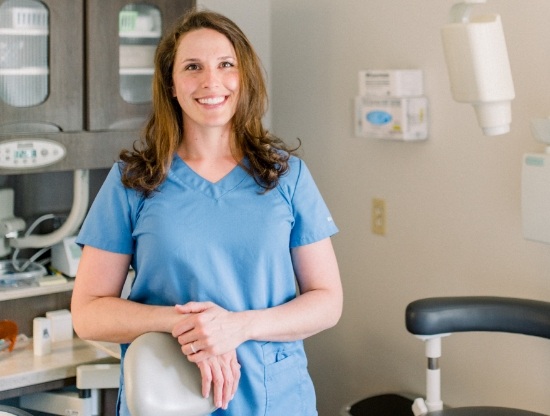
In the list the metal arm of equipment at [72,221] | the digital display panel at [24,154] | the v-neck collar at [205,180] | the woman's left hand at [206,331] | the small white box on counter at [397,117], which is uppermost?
the small white box on counter at [397,117]

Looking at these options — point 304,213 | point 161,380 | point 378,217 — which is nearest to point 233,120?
point 304,213

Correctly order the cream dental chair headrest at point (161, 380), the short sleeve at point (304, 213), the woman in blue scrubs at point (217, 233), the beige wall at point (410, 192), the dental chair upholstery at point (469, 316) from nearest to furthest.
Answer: the cream dental chair headrest at point (161, 380) → the woman in blue scrubs at point (217, 233) → the short sleeve at point (304, 213) → the dental chair upholstery at point (469, 316) → the beige wall at point (410, 192)

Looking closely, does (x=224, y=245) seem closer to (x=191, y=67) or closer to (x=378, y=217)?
(x=191, y=67)

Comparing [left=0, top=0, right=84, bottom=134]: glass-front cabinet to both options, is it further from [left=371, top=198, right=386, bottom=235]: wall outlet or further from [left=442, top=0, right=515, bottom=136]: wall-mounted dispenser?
[left=442, top=0, right=515, bottom=136]: wall-mounted dispenser

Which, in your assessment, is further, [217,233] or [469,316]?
[469,316]

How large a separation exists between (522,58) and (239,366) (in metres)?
1.09

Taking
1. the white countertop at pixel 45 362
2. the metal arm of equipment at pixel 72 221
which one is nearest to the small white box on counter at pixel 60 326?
the white countertop at pixel 45 362

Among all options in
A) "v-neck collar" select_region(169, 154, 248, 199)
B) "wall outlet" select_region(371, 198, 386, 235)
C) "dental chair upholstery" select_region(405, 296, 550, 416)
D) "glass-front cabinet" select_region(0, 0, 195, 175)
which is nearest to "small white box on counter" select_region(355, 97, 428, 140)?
"wall outlet" select_region(371, 198, 386, 235)

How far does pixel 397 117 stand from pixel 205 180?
87 centimetres

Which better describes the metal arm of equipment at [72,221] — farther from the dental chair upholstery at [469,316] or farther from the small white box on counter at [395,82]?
the dental chair upholstery at [469,316]

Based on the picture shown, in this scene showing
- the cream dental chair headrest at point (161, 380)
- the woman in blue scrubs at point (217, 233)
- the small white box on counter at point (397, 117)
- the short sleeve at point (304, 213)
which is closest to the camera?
the cream dental chair headrest at point (161, 380)

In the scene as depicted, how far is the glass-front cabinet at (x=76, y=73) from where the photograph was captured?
93.5 inches

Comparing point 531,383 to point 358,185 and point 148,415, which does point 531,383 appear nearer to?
point 358,185

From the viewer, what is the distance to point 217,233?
1.71m
